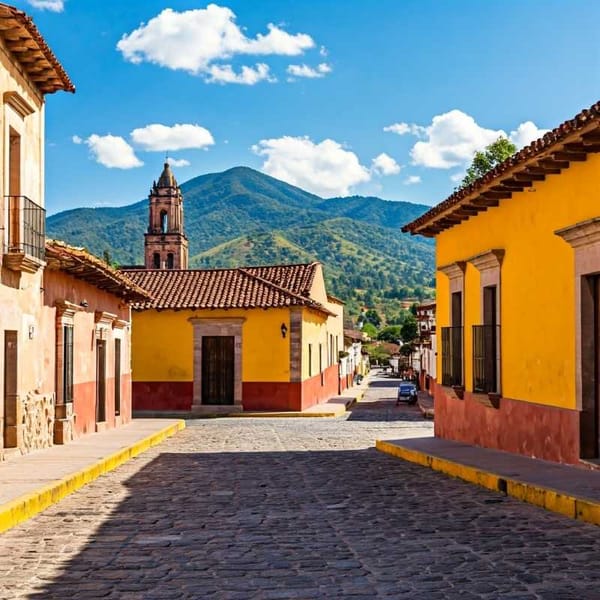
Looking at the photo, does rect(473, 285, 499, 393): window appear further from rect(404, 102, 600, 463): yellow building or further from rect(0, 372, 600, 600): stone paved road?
rect(0, 372, 600, 600): stone paved road

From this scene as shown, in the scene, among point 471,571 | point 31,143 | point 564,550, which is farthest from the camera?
point 31,143

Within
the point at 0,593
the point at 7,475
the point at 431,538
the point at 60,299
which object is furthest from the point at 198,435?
the point at 0,593

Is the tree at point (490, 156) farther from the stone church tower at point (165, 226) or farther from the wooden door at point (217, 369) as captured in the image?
the stone church tower at point (165, 226)

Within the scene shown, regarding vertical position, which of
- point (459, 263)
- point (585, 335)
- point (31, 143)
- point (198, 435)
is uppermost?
point (31, 143)

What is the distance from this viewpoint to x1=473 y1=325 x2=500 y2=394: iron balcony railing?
1416cm

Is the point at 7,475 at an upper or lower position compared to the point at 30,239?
lower

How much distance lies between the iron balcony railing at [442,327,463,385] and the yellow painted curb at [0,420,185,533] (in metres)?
5.36

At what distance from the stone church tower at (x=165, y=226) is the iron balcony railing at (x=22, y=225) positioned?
4219 centimetres

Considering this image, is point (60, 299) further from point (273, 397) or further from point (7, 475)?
point (273, 397)

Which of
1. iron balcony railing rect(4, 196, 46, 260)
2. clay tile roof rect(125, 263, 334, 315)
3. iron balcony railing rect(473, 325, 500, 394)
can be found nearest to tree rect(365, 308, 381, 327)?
clay tile roof rect(125, 263, 334, 315)

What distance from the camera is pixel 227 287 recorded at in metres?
31.0

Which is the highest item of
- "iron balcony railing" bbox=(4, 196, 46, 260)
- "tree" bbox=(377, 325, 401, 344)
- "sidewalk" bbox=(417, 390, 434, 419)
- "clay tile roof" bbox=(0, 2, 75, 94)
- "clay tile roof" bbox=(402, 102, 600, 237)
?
"clay tile roof" bbox=(0, 2, 75, 94)

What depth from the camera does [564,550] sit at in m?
6.96

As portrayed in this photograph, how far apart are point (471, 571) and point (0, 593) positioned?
2.95 meters
